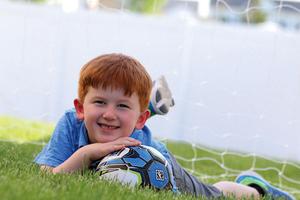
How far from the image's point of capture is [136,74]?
296cm

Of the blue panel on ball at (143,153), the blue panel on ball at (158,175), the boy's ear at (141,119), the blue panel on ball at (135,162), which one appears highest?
the boy's ear at (141,119)

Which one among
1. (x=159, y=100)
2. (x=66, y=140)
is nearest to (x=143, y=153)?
(x=66, y=140)

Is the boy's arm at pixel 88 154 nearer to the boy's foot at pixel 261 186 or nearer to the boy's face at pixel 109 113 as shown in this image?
the boy's face at pixel 109 113

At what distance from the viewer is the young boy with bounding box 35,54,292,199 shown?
→ 2.86 meters

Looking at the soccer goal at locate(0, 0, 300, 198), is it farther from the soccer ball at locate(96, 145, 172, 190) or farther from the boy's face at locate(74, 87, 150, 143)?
the soccer ball at locate(96, 145, 172, 190)

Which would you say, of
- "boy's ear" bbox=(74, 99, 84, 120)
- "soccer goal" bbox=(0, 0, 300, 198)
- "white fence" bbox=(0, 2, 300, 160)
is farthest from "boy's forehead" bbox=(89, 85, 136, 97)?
"white fence" bbox=(0, 2, 300, 160)

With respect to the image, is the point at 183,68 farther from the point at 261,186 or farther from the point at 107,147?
the point at 107,147

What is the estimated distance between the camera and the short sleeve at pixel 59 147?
3014 mm

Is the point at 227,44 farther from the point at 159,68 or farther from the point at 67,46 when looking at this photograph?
the point at 67,46

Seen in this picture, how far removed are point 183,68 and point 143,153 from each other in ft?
15.2

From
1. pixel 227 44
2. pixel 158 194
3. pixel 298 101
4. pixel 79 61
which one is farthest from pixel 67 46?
pixel 158 194

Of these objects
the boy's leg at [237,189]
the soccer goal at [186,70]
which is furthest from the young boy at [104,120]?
the soccer goal at [186,70]

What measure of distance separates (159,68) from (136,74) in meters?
4.36

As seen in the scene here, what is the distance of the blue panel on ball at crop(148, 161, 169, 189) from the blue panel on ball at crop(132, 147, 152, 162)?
0.10 feet
